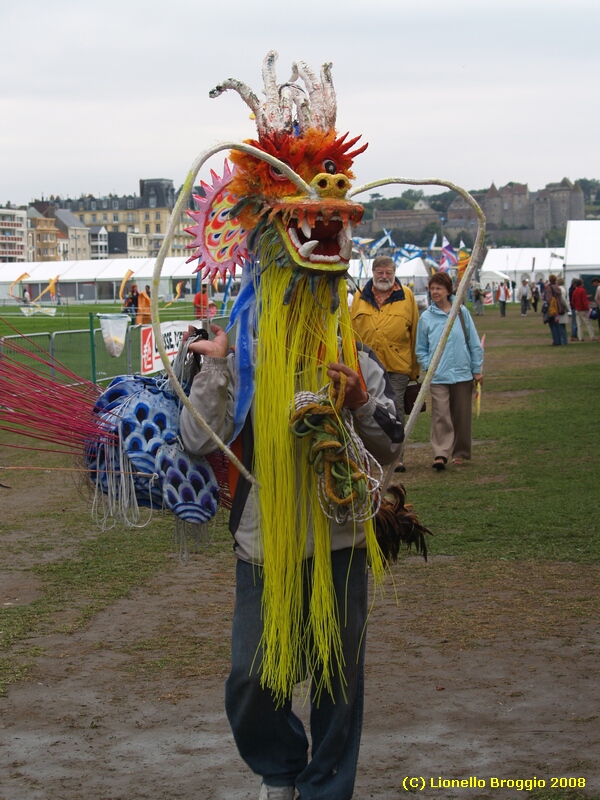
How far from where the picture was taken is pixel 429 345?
981cm

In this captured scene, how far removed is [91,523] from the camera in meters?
8.34

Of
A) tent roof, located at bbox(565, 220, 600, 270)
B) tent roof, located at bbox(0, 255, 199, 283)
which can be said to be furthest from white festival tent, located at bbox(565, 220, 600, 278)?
tent roof, located at bbox(0, 255, 199, 283)

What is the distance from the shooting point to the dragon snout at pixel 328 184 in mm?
3332

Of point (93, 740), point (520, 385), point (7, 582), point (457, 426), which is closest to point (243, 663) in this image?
point (93, 740)

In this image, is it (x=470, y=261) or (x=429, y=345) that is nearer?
(x=470, y=261)

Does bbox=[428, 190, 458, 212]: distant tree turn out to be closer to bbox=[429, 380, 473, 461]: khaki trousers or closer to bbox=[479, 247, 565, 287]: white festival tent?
bbox=[479, 247, 565, 287]: white festival tent

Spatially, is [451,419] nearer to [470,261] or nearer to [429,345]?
[429,345]

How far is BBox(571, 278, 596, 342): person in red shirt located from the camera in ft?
90.0

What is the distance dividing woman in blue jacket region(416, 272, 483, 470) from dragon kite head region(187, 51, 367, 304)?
6.14m

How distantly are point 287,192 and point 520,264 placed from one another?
6836cm

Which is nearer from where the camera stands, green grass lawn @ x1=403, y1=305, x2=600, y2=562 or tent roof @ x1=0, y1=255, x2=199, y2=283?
green grass lawn @ x1=403, y1=305, x2=600, y2=562

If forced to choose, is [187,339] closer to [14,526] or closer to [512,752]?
[512,752]

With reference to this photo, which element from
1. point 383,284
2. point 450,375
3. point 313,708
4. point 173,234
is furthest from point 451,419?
point 173,234

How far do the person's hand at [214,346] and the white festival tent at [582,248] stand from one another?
30514mm
